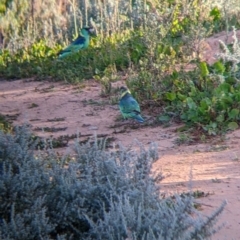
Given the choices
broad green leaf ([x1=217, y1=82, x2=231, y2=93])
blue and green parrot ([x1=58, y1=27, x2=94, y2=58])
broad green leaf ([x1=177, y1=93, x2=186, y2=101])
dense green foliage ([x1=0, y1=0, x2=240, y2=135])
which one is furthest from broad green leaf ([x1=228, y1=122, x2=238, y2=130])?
blue and green parrot ([x1=58, y1=27, x2=94, y2=58])

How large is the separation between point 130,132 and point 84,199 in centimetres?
327

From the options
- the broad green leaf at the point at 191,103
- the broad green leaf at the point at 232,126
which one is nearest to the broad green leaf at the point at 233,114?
the broad green leaf at the point at 232,126

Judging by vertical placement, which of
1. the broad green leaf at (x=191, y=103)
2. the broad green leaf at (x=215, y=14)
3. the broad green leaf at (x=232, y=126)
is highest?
the broad green leaf at (x=215, y=14)

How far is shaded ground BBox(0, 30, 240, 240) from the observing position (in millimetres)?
4801

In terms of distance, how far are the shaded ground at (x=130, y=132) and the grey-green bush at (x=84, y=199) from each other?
1.97 ft

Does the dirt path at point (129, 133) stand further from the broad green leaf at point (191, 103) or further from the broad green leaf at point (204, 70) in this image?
the broad green leaf at point (204, 70)

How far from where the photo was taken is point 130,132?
271 inches

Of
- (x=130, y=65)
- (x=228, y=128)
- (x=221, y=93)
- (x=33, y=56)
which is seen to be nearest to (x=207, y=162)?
(x=228, y=128)

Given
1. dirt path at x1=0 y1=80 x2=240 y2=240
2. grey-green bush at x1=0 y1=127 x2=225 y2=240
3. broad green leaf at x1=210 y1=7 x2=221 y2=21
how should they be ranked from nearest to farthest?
grey-green bush at x1=0 y1=127 x2=225 y2=240 < dirt path at x1=0 y1=80 x2=240 y2=240 < broad green leaf at x1=210 y1=7 x2=221 y2=21

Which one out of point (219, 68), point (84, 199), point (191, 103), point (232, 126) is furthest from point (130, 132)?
point (84, 199)

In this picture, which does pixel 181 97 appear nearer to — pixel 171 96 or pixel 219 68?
pixel 171 96

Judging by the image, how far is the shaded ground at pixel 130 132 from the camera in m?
4.80

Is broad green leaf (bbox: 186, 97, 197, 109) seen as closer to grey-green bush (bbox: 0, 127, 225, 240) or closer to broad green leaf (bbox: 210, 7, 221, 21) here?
grey-green bush (bbox: 0, 127, 225, 240)

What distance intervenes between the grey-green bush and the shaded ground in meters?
0.60
